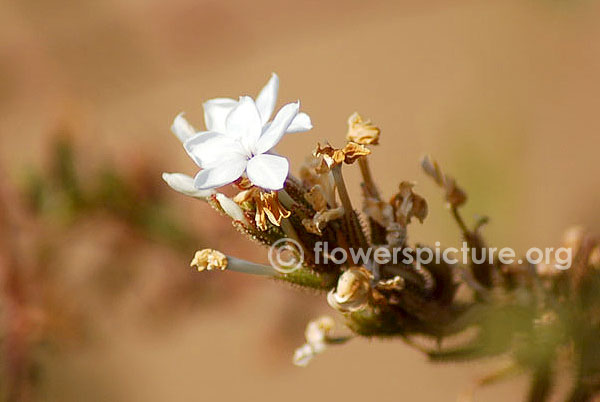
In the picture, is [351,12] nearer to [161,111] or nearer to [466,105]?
[466,105]

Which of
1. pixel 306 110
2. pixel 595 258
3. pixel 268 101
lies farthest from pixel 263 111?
pixel 306 110

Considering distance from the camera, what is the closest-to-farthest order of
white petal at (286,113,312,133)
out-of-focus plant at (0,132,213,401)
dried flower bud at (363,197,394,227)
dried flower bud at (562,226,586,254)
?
white petal at (286,113,312,133)
dried flower bud at (363,197,394,227)
dried flower bud at (562,226,586,254)
out-of-focus plant at (0,132,213,401)

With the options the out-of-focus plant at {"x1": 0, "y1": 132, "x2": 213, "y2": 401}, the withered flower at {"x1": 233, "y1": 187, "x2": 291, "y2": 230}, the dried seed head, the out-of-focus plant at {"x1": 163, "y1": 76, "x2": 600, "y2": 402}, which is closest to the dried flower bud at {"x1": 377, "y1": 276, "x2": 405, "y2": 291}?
the out-of-focus plant at {"x1": 163, "y1": 76, "x2": 600, "y2": 402}

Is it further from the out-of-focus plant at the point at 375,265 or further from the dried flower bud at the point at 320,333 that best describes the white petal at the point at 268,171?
the dried flower bud at the point at 320,333

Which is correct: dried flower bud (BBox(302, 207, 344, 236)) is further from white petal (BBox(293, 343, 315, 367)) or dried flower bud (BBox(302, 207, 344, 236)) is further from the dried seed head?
the dried seed head

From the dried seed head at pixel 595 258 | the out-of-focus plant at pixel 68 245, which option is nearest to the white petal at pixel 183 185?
the dried seed head at pixel 595 258

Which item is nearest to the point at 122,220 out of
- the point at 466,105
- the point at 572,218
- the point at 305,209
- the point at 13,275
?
the point at 13,275

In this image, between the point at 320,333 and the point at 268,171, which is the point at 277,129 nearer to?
the point at 268,171
